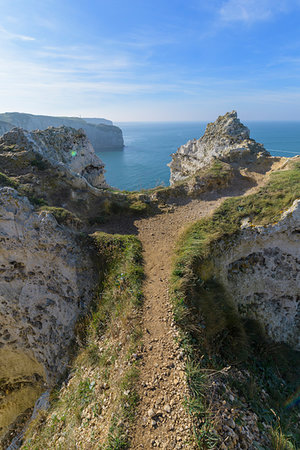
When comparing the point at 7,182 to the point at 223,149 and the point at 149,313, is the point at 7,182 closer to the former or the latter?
the point at 149,313

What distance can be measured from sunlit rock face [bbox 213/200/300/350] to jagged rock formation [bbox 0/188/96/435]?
30.2 ft

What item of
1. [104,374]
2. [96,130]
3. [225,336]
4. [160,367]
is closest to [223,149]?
Answer: [225,336]

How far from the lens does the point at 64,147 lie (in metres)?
27.2

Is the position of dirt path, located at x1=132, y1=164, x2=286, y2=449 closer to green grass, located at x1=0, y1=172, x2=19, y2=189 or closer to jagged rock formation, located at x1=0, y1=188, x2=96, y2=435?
jagged rock formation, located at x1=0, y1=188, x2=96, y2=435

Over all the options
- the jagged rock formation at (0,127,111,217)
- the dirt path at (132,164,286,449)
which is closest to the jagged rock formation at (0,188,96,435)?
the jagged rock formation at (0,127,111,217)

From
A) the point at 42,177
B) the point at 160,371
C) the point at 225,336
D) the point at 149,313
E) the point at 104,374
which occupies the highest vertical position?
the point at 42,177

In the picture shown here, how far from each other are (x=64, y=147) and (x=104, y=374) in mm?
25013

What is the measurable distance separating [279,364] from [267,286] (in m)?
4.63

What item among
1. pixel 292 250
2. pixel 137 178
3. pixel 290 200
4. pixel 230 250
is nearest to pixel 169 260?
pixel 230 250

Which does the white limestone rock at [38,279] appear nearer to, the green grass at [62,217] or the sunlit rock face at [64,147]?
the green grass at [62,217]

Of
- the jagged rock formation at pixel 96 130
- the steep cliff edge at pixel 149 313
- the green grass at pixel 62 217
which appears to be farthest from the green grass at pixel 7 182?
the jagged rock formation at pixel 96 130

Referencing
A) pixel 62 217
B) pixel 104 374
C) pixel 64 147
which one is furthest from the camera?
pixel 64 147

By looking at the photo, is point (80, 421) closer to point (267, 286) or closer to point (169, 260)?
point (169, 260)

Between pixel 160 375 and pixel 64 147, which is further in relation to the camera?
pixel 64 147
